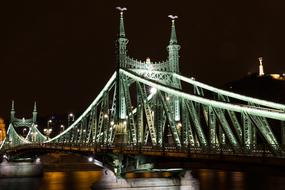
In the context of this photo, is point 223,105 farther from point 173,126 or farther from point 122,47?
point 122,47

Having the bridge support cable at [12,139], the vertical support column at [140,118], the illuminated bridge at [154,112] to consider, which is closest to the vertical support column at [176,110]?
the illuminated bridge at [154,112]

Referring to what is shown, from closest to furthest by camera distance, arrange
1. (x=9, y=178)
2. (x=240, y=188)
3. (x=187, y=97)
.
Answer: (x=187, y=97)
(x=240, y=188)
(x=9, y=178)

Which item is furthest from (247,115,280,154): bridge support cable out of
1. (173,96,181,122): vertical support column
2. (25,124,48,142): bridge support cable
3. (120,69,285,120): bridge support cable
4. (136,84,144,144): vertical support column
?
(25,124,48,142): bridge support cable

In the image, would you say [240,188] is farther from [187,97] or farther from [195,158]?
[195,158]

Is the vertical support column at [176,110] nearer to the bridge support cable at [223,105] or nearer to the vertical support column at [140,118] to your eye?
the bridge support cable at [223,105]

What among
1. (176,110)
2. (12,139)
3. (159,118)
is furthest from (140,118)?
(12,139)

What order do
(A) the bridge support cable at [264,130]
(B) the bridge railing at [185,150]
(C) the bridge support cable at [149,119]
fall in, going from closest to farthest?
(B) the bridge railing at [185,150]
(A) the bridge support cable at [264,130]
(C) the bridge support cable at [149,119]

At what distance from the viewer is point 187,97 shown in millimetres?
37438

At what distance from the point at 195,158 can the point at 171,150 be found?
436cm

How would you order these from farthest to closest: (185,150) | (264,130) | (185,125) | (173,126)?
(173,126)
(185,125)
(185,150)
(264,130)

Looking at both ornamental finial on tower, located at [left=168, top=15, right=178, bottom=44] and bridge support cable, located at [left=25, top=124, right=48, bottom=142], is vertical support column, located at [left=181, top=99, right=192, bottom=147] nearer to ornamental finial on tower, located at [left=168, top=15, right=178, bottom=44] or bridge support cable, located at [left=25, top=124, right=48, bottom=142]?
ornamental finial on tower, located at [left=168, top=15, right=178, bottom=44]

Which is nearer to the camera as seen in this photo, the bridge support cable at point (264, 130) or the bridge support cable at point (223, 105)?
the bridge support cable at point (223, 105)

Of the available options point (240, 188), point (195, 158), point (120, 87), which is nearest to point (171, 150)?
point (195, 158)

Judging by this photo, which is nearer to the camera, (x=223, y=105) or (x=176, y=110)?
(x=223, y=105)
